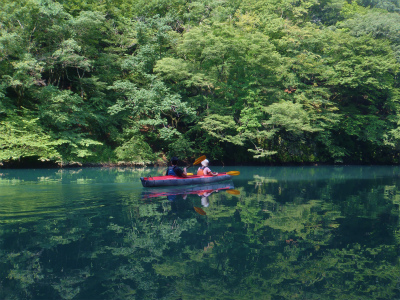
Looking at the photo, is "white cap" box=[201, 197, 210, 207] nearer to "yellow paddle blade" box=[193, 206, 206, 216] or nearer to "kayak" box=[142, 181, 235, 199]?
"yellow paddle blade" box=[193, 206, 206, 216]

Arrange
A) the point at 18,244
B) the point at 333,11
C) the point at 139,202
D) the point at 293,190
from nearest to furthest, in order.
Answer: the point at 18,244 < the point at 139,202 < the point at 293,190 < the point at 333,11

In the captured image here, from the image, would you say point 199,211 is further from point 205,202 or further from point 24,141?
point 24,141

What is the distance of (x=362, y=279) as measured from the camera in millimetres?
4160

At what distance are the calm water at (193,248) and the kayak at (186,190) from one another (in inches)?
29.9

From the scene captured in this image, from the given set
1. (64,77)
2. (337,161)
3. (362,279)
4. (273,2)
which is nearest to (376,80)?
(337,161)

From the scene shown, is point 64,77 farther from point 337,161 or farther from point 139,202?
point 337,161

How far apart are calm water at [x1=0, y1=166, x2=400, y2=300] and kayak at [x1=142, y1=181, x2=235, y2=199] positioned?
76 cm

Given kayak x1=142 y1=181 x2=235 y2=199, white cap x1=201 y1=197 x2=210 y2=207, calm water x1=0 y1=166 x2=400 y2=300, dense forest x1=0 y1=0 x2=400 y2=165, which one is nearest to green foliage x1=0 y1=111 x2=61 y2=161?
dense forest x1=0 y1=0 x2=400 y2=165

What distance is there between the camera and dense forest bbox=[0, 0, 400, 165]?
1867 cm

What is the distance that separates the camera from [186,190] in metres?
11.6

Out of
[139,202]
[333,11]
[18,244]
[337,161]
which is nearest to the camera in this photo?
[18,244]

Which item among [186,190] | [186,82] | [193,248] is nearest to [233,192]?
[186,190]

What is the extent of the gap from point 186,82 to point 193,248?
17.5 m

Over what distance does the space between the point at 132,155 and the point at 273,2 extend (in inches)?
676
